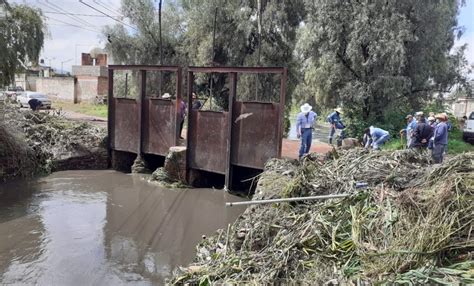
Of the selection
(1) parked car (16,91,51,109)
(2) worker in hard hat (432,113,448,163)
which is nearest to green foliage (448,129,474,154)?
(2) worker in hard hat (432,113,448,163)

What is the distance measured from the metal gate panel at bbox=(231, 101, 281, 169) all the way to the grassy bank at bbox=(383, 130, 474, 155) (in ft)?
21.5

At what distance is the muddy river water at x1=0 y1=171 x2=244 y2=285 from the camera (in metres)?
6.38

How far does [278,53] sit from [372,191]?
16.3 metres

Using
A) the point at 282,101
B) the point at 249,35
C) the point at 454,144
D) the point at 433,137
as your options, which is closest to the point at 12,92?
the point at 249,35

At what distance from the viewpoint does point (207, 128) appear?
37.4 feet

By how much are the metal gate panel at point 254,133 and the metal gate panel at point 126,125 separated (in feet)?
12.2

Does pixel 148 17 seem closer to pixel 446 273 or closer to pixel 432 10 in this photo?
pixel 432 10

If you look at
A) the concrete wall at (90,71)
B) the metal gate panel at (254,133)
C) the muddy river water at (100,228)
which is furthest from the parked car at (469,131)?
the concrete wall at (90,71)

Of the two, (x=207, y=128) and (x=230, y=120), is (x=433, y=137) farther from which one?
(x=207, y=128)

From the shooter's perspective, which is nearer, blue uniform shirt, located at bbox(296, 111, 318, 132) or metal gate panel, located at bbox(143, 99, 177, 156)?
blue uniform shirt, located at bbox(296, 111, 318, 132)

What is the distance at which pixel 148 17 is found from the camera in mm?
24844

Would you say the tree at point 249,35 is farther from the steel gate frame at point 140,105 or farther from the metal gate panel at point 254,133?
the metal gate panel at point 254,133

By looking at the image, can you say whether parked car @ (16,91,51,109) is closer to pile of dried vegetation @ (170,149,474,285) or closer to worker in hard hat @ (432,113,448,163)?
worker in hard hat @ (432,113,448,163)

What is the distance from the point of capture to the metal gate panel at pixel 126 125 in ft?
43.7
